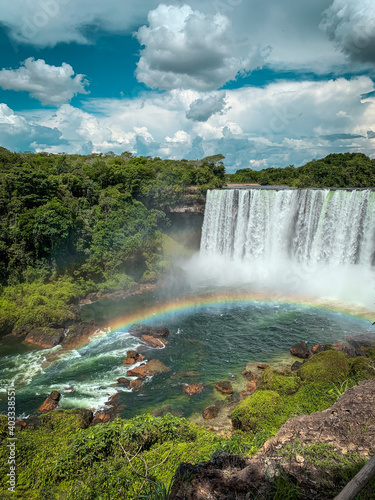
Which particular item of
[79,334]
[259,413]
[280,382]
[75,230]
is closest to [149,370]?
[79,334]

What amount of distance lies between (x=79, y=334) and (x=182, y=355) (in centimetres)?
611

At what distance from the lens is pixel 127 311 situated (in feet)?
72.5

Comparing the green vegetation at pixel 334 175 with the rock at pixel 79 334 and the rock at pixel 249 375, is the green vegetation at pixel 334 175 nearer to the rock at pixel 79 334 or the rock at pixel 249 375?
the rock at pixel 249 375

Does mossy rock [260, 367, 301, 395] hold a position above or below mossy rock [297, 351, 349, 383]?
below

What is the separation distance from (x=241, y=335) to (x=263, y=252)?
11.7 m

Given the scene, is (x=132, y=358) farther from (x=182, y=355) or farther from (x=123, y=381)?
(x=182, y=355)

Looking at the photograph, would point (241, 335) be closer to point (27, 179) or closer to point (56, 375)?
point (56, 375)

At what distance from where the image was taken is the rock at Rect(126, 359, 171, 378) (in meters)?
14.4

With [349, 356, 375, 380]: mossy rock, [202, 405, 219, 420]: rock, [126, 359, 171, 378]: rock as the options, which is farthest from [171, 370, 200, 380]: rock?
[349, 356, 375, 380]: mossy rock

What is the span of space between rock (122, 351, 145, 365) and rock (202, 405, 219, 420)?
4.98 meters

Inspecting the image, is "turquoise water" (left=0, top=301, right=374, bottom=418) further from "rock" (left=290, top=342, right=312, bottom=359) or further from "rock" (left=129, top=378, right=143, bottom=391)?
"rock" (left=290, top=342, right=312, bottom=359)

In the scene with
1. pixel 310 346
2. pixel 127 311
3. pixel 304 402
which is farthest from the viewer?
pixel 127 311

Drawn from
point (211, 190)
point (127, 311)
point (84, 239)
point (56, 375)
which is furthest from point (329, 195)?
point (56, 375)

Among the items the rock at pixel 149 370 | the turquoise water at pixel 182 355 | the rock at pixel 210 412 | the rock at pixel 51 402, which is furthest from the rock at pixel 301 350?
the rock at pixel 51 402
